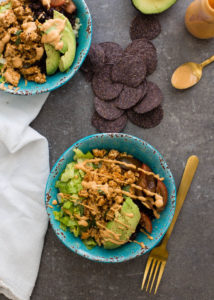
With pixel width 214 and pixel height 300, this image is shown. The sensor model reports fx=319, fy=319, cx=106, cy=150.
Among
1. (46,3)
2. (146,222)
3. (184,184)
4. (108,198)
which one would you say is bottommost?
(184,184)

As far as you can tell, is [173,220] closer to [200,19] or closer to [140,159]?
[140,159]

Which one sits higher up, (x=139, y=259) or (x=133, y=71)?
(x=133, y=71)

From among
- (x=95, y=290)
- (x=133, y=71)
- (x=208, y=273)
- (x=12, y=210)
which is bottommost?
(x=208, y=273)

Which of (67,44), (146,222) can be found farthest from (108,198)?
(67,44)

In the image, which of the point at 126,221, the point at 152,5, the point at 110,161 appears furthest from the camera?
the point at 152,5

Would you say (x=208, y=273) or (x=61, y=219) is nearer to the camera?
(x=61, y=219)

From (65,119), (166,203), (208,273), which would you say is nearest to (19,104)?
(65,119)

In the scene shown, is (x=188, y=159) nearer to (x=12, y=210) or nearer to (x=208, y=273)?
(x=208, y=273)

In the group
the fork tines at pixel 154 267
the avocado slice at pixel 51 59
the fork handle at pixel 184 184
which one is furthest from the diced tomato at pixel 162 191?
the avocado slice at pixel 51 59

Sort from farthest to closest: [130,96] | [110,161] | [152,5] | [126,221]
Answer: [130,96] < [152,5] < [110,161] < [126,221]
